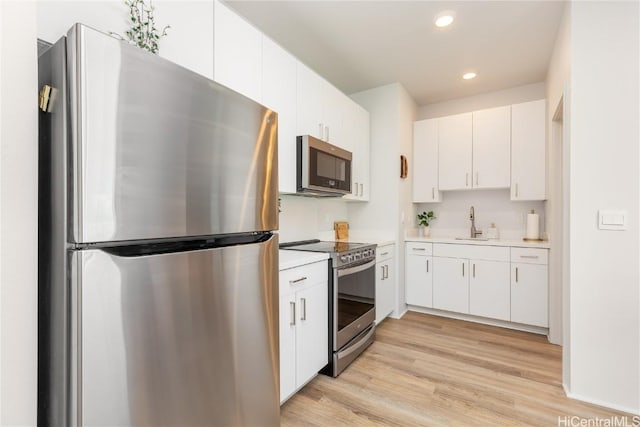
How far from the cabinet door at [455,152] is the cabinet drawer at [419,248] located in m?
0.75

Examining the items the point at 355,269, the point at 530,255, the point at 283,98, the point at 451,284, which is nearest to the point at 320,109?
the point at 283,98

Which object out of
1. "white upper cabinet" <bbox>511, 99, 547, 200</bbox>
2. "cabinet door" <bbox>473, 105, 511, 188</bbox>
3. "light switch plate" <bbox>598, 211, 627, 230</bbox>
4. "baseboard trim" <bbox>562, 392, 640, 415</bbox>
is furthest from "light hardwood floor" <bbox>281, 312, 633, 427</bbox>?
"cabinet door" <bbox>473, 105, 511, 188</bbox>

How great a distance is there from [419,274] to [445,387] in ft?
5.11

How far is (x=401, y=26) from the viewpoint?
2.38 metres

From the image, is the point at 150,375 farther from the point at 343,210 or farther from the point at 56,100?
the point at 343,210

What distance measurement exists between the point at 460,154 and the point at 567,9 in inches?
65.4

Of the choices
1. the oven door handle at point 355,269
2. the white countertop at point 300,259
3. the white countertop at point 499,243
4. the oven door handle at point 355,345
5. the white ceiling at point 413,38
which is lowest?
the oven door handle at point 355,345

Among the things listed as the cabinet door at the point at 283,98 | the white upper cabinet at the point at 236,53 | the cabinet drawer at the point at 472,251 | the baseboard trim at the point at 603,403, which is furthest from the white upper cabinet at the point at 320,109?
the baseboard trim at the point at 603,403

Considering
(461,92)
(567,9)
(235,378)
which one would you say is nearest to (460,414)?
(235,378)

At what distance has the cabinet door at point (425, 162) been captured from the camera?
3.72 m

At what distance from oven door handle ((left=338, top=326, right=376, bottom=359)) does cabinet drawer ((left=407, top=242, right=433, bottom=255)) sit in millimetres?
1175

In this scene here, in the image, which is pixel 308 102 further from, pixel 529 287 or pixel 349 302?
pixel 529 287

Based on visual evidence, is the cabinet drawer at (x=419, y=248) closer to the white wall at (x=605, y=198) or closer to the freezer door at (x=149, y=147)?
the white wall at (x=605, y=198)

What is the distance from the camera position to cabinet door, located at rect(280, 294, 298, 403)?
1.71 metres
